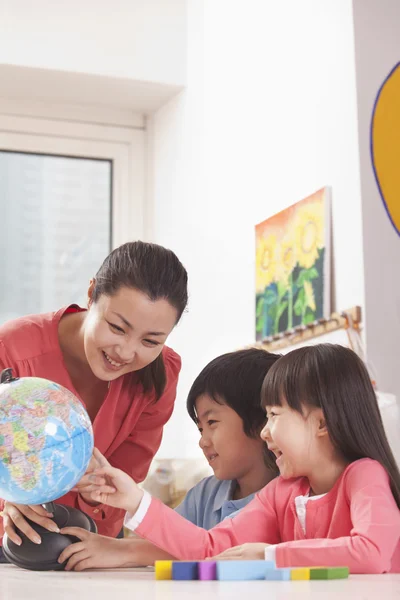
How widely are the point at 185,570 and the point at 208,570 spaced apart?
0.03m

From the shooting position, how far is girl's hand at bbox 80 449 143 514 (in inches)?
53.4

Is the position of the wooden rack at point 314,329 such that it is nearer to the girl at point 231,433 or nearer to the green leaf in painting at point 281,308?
the green leaf in painting at point 281,308

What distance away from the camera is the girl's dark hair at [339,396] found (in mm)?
1475

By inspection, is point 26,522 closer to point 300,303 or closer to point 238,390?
point 238,390

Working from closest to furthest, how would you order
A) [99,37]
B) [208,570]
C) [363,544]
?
[208,570], [363,544], [99,37]

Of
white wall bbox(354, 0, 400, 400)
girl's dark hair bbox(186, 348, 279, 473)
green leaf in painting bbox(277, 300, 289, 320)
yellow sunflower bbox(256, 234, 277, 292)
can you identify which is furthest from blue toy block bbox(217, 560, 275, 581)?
yellow sunflower bbox(256, 234, 277, 292)

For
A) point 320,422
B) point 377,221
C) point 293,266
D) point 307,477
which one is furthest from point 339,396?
point 293,266

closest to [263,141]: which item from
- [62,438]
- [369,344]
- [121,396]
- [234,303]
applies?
[234,303]

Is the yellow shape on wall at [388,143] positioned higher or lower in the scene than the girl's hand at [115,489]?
higher

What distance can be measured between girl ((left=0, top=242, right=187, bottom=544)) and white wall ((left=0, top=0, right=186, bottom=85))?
7.30 feet

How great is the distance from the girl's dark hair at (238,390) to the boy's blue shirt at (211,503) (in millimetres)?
110

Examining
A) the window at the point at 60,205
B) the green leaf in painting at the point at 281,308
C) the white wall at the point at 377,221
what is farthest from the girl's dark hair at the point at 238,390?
the window at the point at 60,205

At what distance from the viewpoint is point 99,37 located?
3.96 m

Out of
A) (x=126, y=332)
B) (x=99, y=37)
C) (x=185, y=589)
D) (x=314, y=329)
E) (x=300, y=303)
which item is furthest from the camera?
(x=99, y=37)
